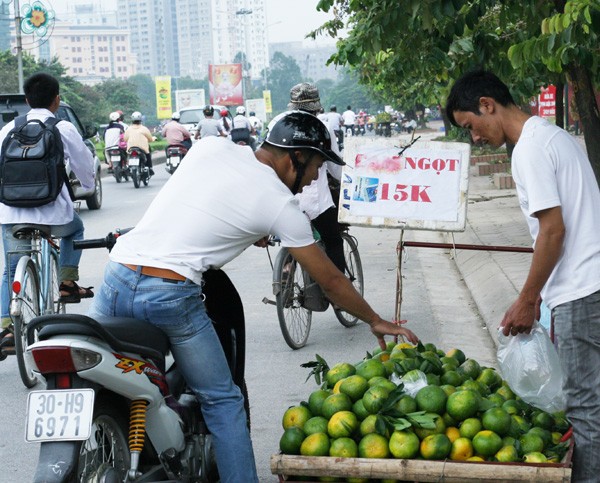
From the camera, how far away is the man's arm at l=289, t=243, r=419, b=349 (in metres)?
3.91

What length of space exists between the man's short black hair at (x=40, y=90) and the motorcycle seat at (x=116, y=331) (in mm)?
3177

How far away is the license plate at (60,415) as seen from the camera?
350 cm

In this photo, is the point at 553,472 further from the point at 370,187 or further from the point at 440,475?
the point at 370,187

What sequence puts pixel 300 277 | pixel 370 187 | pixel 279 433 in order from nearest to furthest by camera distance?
1. pixel 279 433
2. pixel 370 187
3. pixel 300 277

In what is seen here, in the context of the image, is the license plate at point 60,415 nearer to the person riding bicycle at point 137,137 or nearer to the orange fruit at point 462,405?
the orange fruit at point 462,405

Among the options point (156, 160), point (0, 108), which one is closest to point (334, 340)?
point (0, 108)

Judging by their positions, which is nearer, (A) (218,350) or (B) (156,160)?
(A) (218,350)

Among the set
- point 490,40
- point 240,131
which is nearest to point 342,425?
point 490,40

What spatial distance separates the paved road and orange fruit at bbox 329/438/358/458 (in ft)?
4.00

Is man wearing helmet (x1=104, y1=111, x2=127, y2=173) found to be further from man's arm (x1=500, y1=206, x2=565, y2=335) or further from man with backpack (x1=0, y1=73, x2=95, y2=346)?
man's arm (x1=500, y1=206, x2=565, y2=335)

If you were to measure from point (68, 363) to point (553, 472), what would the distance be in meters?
1.68

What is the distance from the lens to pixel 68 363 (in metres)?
3.52

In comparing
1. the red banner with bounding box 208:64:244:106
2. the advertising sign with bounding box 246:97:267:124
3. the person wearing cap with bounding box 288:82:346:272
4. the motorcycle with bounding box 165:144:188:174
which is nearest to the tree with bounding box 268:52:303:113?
the red banner with bounding box 208:64:244:106

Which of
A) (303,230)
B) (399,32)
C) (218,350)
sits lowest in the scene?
(218,350)
